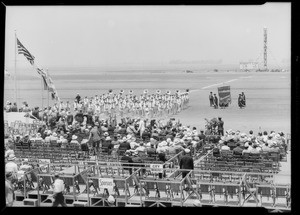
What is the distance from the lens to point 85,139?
53.7ft

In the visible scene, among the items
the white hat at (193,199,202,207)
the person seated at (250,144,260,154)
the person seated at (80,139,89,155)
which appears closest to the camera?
the white hat at (193,199,202,207)

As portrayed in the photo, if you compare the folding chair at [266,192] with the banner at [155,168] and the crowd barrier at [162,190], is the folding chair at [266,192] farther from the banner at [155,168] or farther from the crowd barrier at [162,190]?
the banner at [155,168]

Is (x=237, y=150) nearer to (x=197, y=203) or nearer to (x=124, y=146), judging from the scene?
(x=124, y=146)

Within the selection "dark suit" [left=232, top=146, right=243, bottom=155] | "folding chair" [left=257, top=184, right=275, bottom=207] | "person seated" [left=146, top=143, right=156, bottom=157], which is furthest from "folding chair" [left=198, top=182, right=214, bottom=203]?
"person seated" [left=146, top=143, right=156, bottom=157]

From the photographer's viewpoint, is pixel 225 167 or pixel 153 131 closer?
pixel 225 167

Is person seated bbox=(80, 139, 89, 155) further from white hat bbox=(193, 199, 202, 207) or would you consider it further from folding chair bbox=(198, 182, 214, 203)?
white hat bbox=(193, 199, 202, 207)

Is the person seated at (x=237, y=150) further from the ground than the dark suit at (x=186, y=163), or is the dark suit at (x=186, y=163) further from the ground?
the person seated at (x=237, y=150)

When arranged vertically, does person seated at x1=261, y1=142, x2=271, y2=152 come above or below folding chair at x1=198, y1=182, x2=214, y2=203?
above

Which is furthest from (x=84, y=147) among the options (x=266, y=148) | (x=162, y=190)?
(x=266, y=148)

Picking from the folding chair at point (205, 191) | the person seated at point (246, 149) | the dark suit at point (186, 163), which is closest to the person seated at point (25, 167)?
the dark suit at point (186, 163)

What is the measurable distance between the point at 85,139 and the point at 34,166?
332cm

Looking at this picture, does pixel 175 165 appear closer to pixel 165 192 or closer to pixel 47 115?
pixel 165 192
